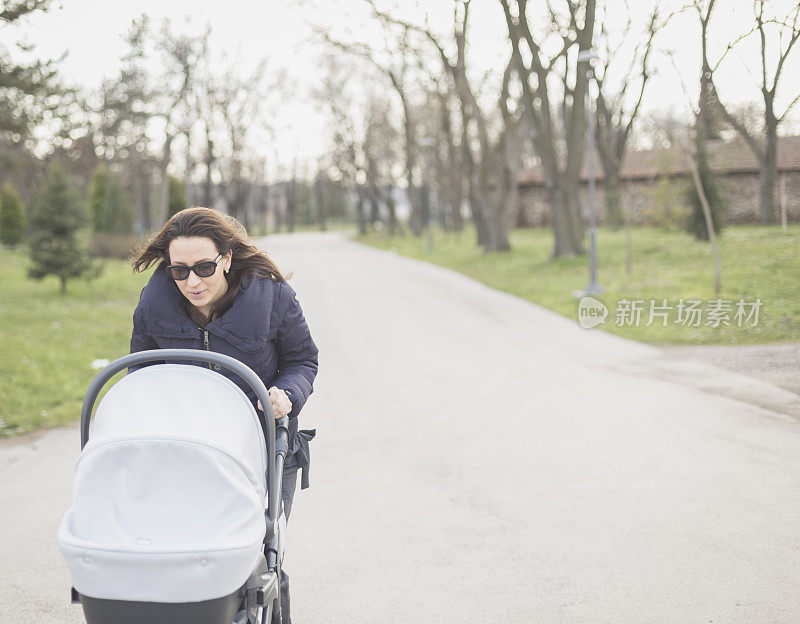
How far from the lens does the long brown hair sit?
117 inches

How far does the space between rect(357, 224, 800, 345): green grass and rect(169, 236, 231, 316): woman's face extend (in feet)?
32.9

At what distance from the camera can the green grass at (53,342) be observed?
27.7 feet

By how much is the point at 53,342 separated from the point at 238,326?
1037 cm

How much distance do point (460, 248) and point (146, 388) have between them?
3332cm

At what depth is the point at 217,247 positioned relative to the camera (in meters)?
2.98

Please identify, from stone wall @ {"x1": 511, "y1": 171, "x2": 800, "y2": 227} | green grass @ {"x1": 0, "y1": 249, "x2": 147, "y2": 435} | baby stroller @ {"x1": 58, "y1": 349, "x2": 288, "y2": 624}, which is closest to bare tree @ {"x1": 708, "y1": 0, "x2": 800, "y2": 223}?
stone wall @ {"x1": 511, "y1": 171, "x2": 800, "y2": 227}

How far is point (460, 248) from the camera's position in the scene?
35562 millimetres

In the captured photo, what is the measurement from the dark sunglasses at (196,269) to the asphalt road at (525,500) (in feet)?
5.56

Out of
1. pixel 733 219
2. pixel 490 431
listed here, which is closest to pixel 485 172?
pixel 733 219

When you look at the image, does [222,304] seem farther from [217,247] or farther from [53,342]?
[53,342]

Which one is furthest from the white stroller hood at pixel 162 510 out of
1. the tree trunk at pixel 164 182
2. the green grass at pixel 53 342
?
the tree trunk at pixel 164 182

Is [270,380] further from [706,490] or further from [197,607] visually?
[706,490]

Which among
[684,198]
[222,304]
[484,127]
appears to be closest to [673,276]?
[684,198]

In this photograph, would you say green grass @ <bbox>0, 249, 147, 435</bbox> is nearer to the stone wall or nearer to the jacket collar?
the jacket collar
